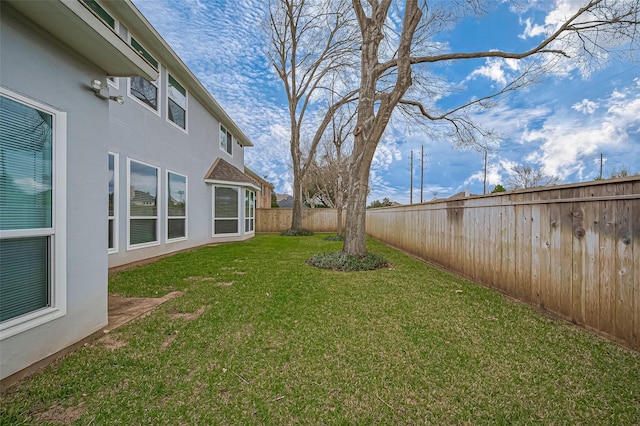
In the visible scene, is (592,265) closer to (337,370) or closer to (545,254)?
(545,254)

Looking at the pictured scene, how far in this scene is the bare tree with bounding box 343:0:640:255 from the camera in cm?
509

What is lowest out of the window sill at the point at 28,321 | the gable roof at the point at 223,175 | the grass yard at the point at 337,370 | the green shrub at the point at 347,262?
the grass yard at the point at 337,370

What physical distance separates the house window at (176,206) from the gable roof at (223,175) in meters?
1.67

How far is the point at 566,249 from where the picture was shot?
3207 mm

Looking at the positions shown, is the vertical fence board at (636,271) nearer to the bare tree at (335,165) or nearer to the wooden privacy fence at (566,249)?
the wooden privacy fence at (566,249)

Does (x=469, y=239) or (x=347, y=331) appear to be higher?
(x=469, y=239)

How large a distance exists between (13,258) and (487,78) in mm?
12657

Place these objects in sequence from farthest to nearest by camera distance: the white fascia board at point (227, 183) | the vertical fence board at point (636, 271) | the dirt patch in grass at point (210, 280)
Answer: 1. the white fascia board at point (227, 183)
2. the dirt patch in grass at point (210, 280)
3. the vertical fence board at point (636, 271)

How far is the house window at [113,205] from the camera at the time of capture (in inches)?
220

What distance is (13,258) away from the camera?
81.0 inches

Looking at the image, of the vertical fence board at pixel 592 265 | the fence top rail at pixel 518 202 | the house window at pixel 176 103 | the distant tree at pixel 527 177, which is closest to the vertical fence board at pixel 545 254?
the fence top rail at pixel 518 202

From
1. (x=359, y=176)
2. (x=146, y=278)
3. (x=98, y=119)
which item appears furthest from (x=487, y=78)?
(x=146, y=278)

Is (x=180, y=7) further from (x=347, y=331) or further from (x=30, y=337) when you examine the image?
(x=347, y=331)

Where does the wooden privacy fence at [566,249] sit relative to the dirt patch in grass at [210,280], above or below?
above
